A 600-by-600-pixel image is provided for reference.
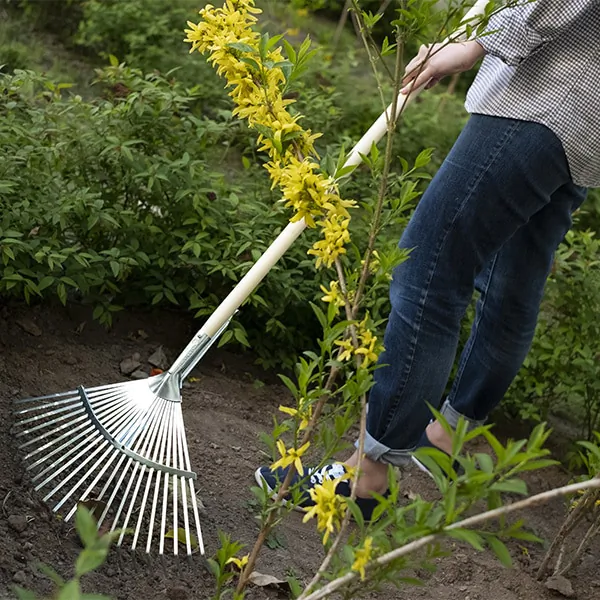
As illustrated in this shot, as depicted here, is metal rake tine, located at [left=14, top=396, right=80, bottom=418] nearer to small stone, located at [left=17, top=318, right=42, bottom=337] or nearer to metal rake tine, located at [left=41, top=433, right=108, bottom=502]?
metal rake tine, located at [left=41, top=433, right=108, bottom=502]

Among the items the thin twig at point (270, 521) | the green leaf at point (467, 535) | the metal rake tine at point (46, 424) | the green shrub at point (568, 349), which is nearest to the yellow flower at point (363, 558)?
the green leaf at point (467, 535)

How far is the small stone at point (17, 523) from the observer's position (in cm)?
208

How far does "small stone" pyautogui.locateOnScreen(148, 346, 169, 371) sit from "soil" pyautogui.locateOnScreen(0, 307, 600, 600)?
4 cm

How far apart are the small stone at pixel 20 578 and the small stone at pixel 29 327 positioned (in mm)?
1138

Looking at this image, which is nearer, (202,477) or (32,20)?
(202,477)

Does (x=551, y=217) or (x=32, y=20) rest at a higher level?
(x=551, y=217)

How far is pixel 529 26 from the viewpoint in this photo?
2.19 meters

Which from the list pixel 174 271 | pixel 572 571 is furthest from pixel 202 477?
pixel 572 571

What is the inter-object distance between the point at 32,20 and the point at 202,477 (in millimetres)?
3923

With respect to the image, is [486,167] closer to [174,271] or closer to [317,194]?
[317,194]

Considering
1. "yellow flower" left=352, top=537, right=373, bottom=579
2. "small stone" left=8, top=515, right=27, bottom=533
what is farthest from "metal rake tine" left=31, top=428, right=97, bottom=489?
"yellow flower" left=352, top=537, right=373, bottom=579

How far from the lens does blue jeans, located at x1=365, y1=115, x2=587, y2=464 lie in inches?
89.4

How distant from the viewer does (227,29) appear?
6.50 feet

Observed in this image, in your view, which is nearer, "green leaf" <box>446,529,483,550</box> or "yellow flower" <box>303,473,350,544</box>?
"green leaf" <box>446,529,483,550</box>
